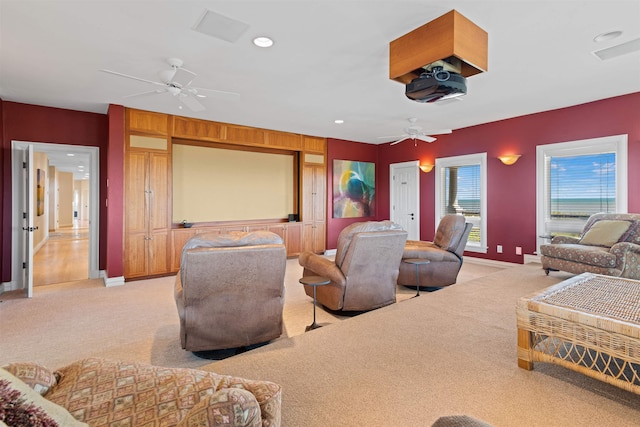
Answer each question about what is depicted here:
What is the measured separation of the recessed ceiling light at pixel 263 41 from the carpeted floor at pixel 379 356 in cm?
265

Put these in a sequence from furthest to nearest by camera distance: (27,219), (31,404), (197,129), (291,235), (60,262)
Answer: (291,235) < (60,262) < (197,129) < (27,219) < (31,404)

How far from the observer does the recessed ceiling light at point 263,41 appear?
9.66 ft

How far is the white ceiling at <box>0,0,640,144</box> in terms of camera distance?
2.51m

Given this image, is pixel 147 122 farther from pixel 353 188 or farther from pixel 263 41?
pixel 353 188

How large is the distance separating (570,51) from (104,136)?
652 cm

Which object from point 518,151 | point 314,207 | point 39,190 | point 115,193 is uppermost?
point 518,151

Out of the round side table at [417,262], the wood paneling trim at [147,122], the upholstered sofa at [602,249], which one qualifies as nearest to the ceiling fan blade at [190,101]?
the wood paneling trim at [147,122]

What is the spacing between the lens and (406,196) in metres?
7.87

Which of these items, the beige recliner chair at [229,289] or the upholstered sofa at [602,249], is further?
the upholstered sofa at [602,249]

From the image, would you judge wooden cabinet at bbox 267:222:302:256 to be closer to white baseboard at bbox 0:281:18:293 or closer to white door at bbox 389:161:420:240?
white door at bbox 389:161:420:240

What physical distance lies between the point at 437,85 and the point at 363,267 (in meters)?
1.80

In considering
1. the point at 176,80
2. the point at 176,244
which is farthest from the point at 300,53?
the point at 176,244

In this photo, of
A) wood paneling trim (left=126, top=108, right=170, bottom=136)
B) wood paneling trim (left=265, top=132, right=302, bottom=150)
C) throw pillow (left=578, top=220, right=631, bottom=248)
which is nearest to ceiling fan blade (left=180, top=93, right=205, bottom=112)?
wood paneling trim (left=126, top=108, right=170, bottom=136)

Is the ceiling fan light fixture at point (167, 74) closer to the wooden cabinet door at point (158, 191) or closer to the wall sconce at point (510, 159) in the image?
the wooden cabinet door at point (158, 191)
